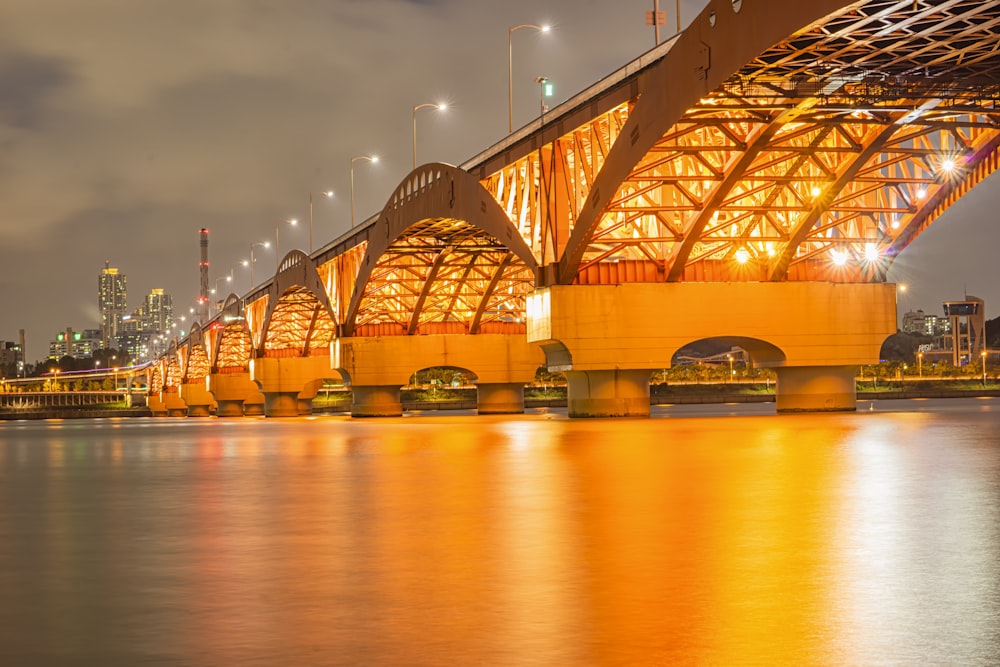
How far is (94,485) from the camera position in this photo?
86.4 ft

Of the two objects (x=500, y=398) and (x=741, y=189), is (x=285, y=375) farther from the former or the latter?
(x=741, y=189)

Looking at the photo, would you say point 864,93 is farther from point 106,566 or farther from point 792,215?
point 106,566

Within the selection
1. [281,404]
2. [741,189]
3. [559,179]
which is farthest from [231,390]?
[741,189]

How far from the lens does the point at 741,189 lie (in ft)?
178

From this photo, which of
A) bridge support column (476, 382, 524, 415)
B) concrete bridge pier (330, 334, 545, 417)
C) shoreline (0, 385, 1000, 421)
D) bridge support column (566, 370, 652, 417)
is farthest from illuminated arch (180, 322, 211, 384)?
bridge support column (566, 370, 652, 417)

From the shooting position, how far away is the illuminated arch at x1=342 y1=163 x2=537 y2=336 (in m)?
66.1

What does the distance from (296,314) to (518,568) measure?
11563 centimetres

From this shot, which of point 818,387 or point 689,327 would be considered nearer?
point 689,327

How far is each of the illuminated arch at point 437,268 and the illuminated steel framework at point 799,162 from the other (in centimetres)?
336

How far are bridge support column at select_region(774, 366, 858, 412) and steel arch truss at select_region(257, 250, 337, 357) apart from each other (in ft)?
148

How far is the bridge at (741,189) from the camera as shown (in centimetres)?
3462

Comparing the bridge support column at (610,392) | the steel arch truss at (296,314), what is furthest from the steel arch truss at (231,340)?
the bridge support column at (610,392)

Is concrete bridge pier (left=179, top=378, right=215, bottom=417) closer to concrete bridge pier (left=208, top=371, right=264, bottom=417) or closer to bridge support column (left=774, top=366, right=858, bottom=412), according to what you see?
concrete bridge pier (left=208, top=371, right=264, bottom=417)

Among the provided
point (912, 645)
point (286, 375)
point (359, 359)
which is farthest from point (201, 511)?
point (286, 375)
